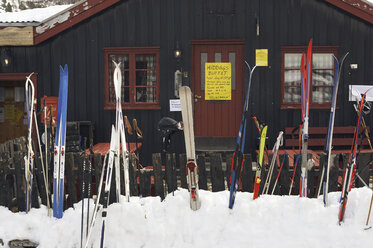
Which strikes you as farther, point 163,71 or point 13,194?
point 163,71

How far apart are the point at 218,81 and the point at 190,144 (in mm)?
4252

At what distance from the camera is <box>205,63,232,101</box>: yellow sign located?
7930mm

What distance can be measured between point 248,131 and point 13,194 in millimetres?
5012

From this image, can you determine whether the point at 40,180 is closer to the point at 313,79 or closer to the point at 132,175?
the point at 132,175

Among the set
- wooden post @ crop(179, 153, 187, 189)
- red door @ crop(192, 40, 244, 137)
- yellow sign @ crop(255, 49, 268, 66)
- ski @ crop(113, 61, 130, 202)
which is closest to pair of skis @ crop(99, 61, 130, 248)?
ski @ crop(113, 61, 130, 202)

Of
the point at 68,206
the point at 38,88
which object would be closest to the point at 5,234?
the point at 68,206

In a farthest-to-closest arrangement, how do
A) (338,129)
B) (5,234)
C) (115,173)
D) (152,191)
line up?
1. (338,129)
2. (152,191)
3. (115,173)
4. (5,234)

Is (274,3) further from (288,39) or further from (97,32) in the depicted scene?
Result: (97,32)

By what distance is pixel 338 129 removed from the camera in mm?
A: 7660

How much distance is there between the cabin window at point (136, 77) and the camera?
312 inches

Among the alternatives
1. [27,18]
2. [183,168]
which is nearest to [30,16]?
[27,18]

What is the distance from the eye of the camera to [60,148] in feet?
13.5

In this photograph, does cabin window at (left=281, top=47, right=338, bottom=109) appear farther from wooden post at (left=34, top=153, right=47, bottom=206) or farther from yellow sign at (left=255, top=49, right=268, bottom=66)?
wooden post at (left=34, top=153, right=47, bottom=206)

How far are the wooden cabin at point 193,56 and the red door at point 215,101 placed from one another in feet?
0.07
